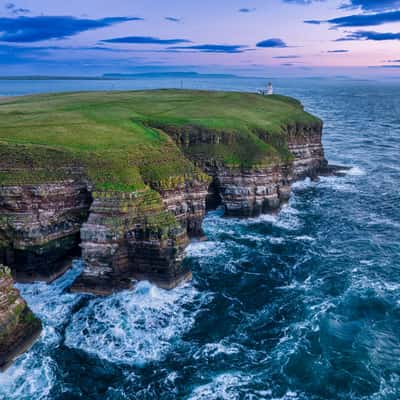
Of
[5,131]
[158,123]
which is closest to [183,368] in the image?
[5,131]

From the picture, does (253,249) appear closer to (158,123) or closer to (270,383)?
(270,383)

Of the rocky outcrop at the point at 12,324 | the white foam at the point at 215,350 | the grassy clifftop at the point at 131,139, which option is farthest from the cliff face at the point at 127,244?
the white foam at the point at 215,350

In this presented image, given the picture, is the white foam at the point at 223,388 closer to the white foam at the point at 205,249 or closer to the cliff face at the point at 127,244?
the cliff face at the point at 127,244

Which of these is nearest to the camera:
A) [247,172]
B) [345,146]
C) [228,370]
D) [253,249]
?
[228,370]

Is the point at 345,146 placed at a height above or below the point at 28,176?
below

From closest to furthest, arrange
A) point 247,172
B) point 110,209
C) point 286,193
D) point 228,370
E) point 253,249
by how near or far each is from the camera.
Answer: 1. point 228,370
2. point 110,209
3. point 253,249
4. point 247,172
5. point 286,193

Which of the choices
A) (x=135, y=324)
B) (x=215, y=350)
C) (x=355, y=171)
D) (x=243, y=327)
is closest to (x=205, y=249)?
(x=243, y=327)
